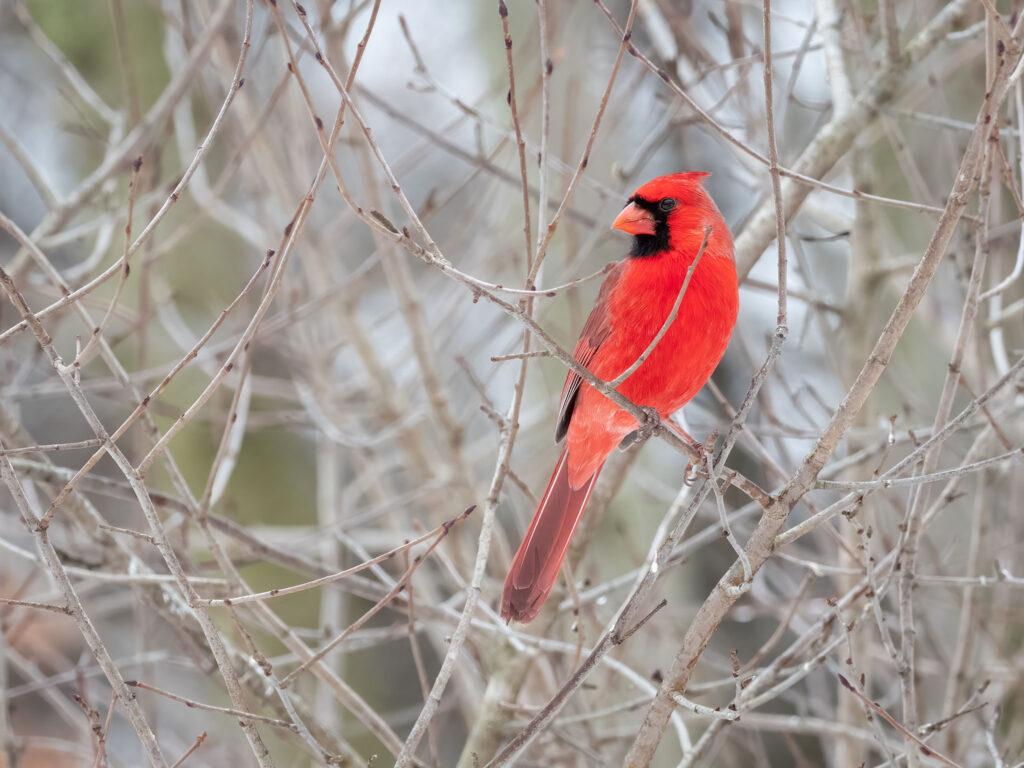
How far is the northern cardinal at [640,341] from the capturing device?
2.41 meters

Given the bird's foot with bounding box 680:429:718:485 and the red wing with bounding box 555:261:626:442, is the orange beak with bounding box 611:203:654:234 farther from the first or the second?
the bird's foot with bounding box 680:429:718:485

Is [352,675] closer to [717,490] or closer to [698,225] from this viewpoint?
[698,225]

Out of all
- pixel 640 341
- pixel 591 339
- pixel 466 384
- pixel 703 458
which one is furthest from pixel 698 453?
pixel 466 384

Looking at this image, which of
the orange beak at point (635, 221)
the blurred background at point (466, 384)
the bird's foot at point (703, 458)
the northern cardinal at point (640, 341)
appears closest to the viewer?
the bird's foot at point (703, 458)

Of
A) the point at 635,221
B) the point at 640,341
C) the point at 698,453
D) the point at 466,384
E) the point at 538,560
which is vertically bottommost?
the point at 466,384

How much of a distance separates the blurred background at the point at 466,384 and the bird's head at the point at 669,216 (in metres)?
0.18

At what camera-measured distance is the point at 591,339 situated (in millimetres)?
2678

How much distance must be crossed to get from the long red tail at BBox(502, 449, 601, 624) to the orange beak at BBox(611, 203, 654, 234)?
2.27ft

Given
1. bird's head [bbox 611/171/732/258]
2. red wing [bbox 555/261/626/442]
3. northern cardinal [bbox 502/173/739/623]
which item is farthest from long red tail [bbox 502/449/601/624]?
bird's head [bbox 611/171/732/258]

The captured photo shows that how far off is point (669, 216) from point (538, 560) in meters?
0.92

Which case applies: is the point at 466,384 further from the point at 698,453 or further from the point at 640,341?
the point at 698,453

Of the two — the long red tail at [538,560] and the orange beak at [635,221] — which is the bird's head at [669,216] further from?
the long red tail at [538,560]

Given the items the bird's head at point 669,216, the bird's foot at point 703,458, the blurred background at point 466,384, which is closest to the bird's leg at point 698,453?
the bird's foot at point 703,458

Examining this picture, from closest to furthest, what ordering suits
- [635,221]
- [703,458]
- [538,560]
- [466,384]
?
[703,458] < [538,560] < [635,221] < [466,384]
